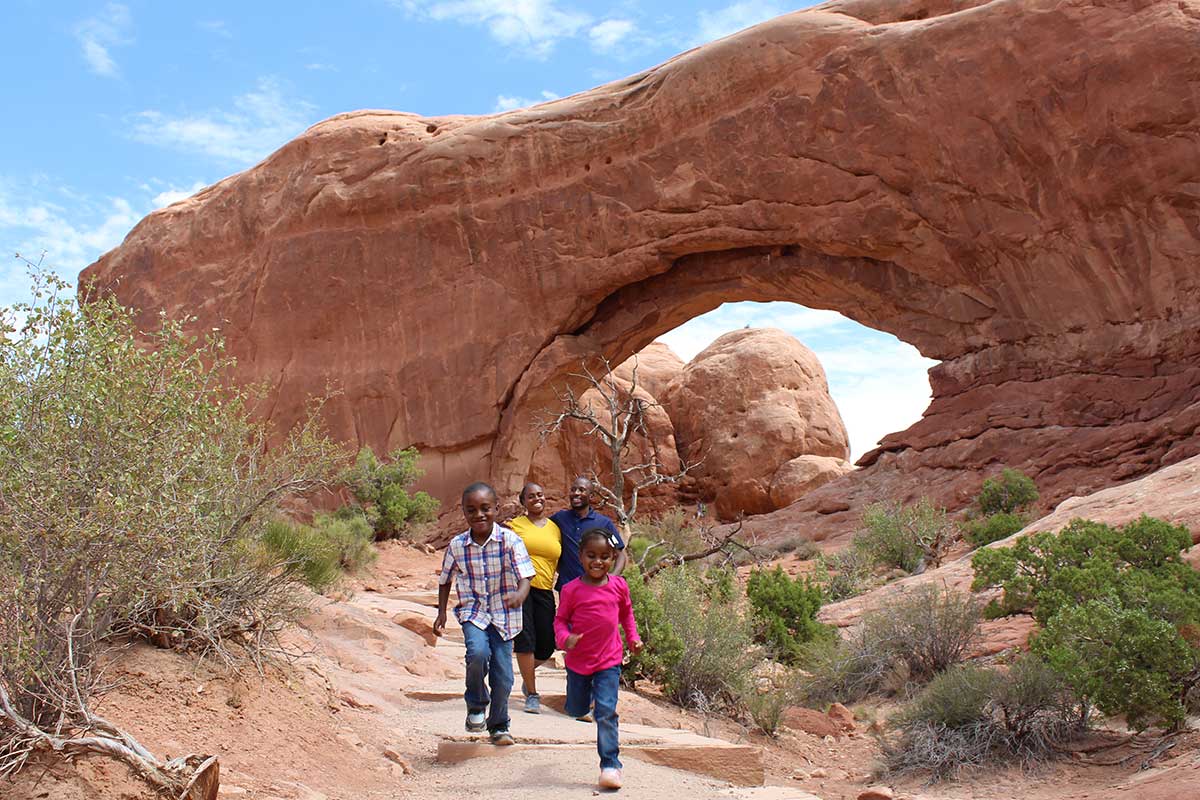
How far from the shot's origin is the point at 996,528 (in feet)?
43.3

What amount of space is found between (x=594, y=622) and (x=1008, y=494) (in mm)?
11772

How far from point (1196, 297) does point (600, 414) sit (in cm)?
1444

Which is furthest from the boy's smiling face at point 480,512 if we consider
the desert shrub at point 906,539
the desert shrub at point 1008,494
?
the desert shrub at point 1008,494

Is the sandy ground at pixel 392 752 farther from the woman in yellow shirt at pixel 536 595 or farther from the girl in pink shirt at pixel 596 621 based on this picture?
the girl in pink shirt at pixel 596 621

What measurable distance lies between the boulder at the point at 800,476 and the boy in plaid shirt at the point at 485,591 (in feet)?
66.2

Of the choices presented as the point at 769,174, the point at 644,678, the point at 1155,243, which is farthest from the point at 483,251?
the point at 644,678

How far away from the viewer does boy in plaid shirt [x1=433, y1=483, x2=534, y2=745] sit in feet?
17.9

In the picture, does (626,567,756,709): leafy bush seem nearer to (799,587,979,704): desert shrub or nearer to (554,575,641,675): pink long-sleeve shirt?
(799,587,979,704): desert shrub

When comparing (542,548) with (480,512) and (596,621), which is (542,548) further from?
(596,621)

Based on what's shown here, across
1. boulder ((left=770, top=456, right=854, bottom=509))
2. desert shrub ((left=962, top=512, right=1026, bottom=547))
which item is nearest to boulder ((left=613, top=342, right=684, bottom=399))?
boulder ((left=770, top=456, right=854, bottom=509))

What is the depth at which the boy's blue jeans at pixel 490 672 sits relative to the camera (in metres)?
5.27

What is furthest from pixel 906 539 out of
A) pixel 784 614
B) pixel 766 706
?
pixel 766 706

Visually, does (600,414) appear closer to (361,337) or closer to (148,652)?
(361,337)

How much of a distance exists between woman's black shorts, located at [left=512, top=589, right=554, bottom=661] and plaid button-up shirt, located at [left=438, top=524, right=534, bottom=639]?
32.1 inches
